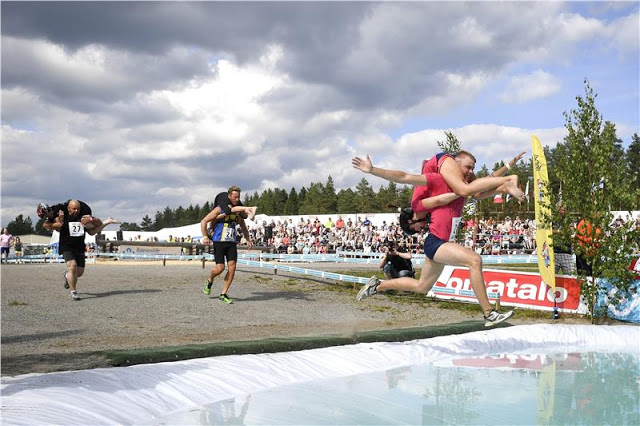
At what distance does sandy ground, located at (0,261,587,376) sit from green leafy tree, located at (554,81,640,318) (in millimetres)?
1311

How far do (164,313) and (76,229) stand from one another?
2495 mm

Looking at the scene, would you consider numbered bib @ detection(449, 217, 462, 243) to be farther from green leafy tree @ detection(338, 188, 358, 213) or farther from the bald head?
green leafy tree @ detection(338, 188, 358, 213)

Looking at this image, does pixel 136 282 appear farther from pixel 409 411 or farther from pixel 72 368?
pixel 409 411

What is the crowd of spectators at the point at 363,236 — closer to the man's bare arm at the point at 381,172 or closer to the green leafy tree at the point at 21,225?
the man's bare arm at the point at 381,172

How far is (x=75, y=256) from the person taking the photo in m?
10.6

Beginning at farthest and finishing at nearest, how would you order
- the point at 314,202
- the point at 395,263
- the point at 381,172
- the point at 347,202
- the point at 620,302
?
1. the point at 314,202
2. the point at 347,202
3. the point at 395,263
4. the point at 620,302
5. the point at 381,172

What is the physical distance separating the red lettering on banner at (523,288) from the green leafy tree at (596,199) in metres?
0.64

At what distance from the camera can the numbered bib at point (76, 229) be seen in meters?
10.6

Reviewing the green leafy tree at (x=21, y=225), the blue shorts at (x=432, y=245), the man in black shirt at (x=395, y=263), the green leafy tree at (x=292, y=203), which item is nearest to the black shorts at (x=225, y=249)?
the man in black shirt at (x=395, y=263)

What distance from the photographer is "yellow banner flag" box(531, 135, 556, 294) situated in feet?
33.9

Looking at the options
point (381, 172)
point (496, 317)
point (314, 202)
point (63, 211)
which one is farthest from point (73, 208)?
point (314, 202)

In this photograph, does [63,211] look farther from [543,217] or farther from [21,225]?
[21,225]

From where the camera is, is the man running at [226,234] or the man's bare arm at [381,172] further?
the man running at [226,234]

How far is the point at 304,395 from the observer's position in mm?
4918
